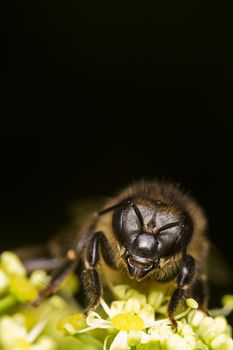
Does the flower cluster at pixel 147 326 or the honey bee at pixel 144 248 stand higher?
the honey bee at pixel 144 248

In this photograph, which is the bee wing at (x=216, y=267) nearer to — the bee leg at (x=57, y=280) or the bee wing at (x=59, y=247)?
the bee wing at (x=59, y=247)

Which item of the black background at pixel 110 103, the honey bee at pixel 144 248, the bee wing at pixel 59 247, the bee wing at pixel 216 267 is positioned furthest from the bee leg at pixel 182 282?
the black background at pixel 110 103

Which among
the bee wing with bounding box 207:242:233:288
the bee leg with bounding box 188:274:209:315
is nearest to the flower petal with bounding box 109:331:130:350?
the bee leg with bounding box 188:274:209:315

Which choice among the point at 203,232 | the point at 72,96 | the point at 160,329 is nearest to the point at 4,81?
the point at 72,96

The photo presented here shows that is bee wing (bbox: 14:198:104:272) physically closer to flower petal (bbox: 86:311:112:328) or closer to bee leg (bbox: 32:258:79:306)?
bee leg (bbox: 32:258:79:306)

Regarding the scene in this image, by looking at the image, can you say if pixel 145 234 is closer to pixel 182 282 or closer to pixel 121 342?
pixel 182 282

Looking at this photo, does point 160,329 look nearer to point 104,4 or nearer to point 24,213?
point 24,213
